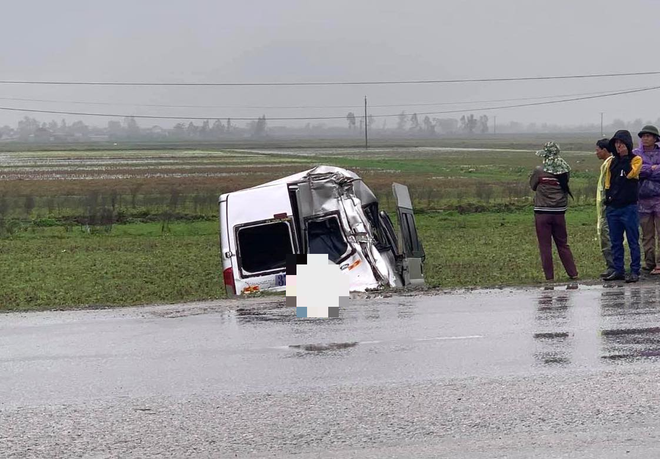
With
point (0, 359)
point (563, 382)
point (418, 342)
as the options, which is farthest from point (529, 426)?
point (0, 359)

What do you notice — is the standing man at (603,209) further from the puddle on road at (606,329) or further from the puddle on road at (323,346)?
the puddle on road at (323,346)

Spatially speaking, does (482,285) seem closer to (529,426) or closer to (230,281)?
(230,281)

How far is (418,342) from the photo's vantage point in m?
8.82

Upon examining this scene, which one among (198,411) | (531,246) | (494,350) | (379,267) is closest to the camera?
(198,411)

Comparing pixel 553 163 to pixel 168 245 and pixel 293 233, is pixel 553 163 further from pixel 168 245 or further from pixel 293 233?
pixel 168 245

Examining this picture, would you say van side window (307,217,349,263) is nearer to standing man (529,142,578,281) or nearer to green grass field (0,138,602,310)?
green grass field (0,138,602,310)

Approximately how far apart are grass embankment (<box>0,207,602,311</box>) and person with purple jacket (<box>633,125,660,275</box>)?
1.23 meters

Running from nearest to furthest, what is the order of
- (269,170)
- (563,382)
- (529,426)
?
1. (529,426)
2. (563,382)
3. (269,170)

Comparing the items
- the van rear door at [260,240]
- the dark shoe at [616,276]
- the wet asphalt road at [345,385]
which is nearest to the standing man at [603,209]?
the dark shoe at [616,276]

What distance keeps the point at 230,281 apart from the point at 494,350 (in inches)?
252

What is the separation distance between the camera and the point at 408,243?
15500 mm

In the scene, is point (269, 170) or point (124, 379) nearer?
point (124, 379)

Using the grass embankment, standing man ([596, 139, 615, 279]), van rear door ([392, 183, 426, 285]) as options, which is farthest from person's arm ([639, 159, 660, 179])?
van rear door ([392, 183, 426, 285])

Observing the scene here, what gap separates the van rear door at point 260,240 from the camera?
14.0 metres
